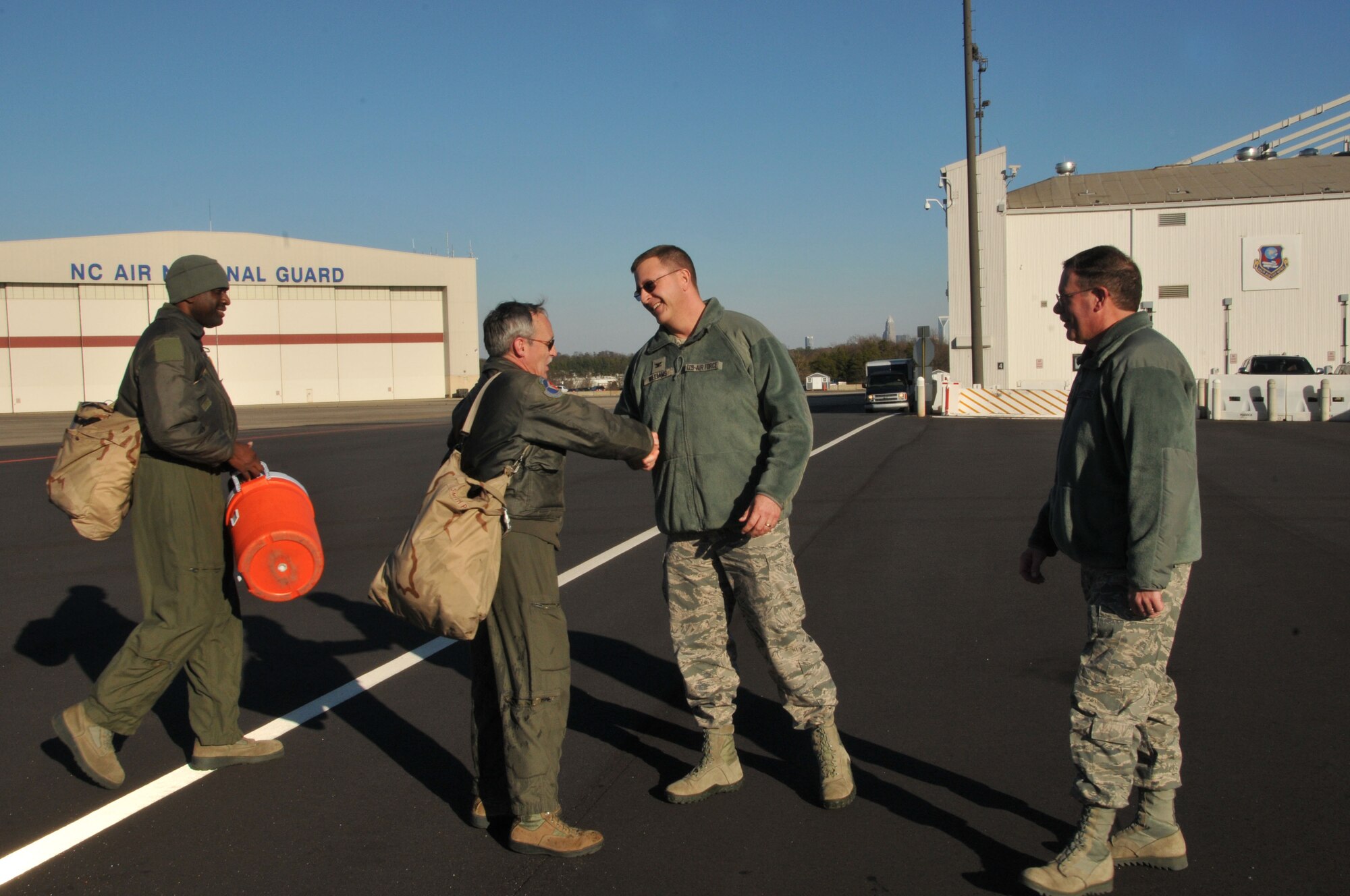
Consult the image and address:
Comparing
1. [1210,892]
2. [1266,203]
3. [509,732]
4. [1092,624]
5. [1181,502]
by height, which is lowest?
[1210,892]

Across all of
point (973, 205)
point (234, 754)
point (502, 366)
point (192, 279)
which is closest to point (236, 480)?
point (192, 279)

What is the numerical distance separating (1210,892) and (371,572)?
6633mm

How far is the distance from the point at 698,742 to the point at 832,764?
0.81 metres

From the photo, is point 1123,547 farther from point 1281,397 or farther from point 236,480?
point 1281,397

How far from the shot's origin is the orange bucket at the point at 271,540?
164 inches

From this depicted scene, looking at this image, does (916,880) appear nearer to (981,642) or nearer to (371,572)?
(981,642)

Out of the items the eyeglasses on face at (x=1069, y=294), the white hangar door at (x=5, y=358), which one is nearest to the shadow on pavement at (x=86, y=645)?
the eyeglasses on face at (x=1069, y=294)

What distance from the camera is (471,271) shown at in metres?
64.4

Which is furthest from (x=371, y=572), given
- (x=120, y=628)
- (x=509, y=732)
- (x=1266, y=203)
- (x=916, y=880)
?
(x=1266, y=203)

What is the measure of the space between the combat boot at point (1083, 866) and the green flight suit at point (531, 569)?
1511mm

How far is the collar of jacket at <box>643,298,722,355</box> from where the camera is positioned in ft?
12.9

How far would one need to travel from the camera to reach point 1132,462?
3129 mm

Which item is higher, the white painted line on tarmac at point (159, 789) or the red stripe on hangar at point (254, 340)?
the red stripe on hangar at point (254, 340)

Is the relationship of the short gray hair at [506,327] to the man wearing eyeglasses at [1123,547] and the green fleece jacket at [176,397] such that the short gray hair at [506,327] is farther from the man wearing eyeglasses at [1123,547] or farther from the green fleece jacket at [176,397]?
the man wearing eyeglasses at [1123,547]
